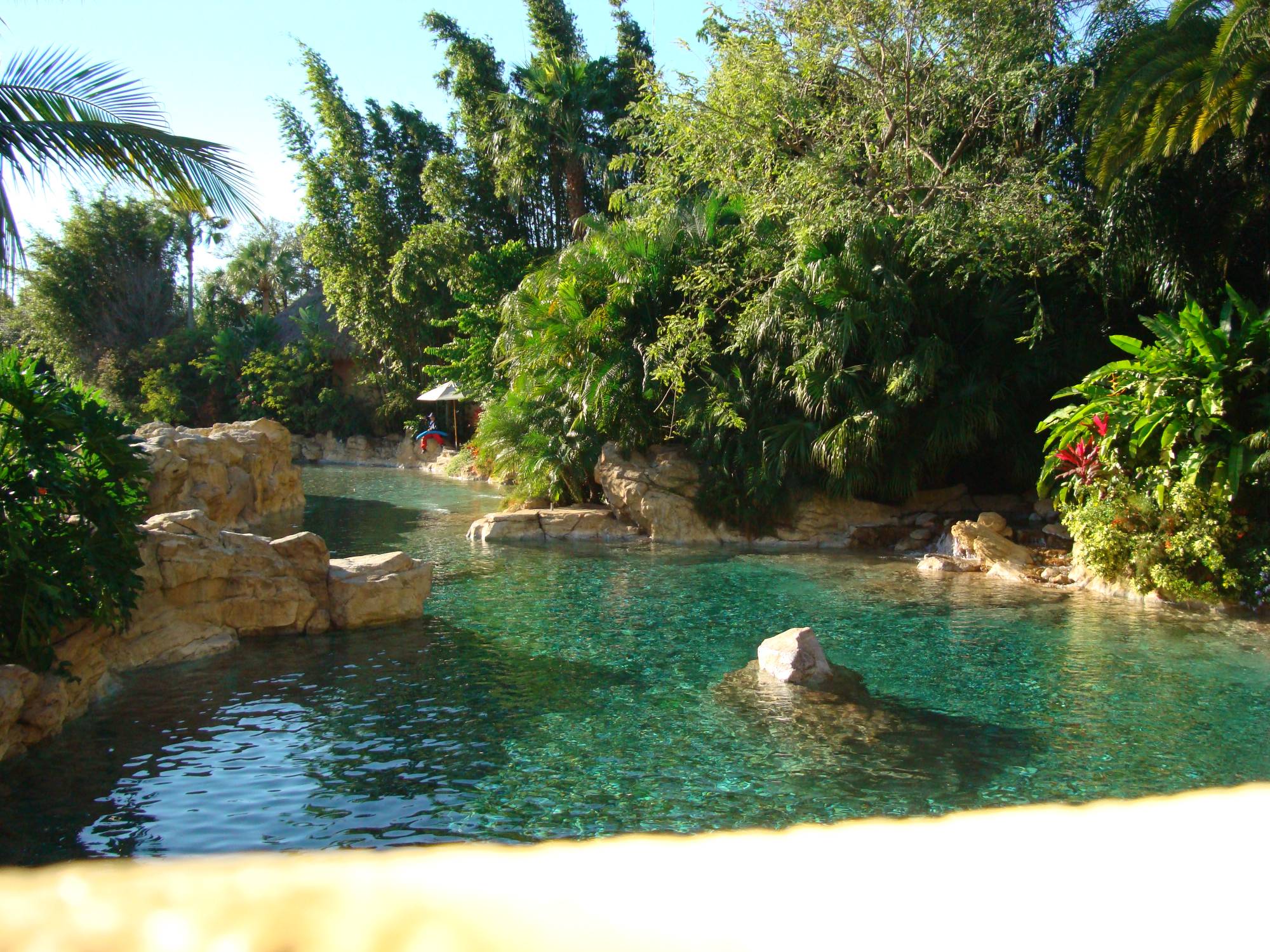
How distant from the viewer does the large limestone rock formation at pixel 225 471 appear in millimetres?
15445

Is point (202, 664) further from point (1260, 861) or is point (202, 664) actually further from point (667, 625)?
point (1260, 861)

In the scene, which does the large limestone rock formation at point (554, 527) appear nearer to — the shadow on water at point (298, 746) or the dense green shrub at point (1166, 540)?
the shadow on water at point (298, 746)

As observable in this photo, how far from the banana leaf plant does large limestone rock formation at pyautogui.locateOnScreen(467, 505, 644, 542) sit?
24.5 ft

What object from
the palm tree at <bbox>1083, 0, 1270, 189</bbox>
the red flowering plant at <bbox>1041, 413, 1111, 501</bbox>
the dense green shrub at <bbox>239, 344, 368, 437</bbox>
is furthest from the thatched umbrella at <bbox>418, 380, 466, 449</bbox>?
the palm tree at <bbox>1083, 0, 1270, 189</bbox>

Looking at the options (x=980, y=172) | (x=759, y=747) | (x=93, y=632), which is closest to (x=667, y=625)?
(x=759, y=747)

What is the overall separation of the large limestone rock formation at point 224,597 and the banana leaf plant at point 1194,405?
812cm

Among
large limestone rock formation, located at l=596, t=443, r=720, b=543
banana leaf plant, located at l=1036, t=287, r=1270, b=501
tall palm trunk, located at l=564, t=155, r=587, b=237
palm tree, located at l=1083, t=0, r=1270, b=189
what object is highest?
tall palm trunk, located at l=564, t=155, r=587, b=237

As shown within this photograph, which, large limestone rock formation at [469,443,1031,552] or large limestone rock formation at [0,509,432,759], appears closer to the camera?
large limestone rock formation at [0,509,432,759]

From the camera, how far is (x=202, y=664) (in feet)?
28.5

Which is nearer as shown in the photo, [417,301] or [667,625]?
[667,625]

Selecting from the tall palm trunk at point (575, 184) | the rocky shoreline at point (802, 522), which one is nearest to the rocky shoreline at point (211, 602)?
the rocky shoreline at point (802, 522)

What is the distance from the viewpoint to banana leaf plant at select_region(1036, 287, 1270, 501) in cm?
1021

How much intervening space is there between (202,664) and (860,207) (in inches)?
429

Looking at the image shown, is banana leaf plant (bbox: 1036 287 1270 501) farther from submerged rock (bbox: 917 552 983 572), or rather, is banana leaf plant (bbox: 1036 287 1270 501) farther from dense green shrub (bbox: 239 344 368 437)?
dense green shrub (bbox: 239 344 368 437)
